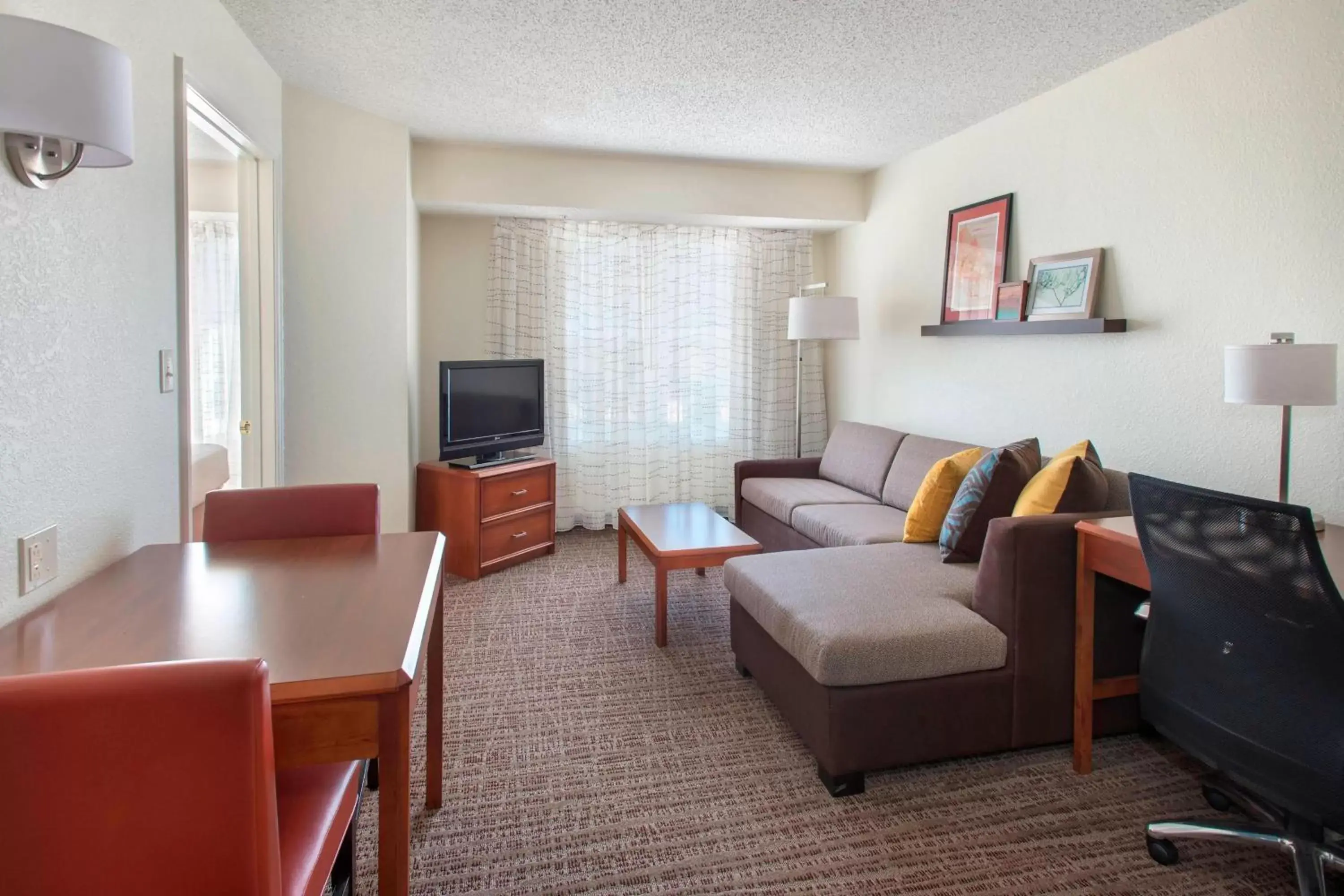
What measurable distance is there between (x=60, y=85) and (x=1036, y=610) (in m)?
2.57

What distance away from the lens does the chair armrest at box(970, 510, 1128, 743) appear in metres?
2.22

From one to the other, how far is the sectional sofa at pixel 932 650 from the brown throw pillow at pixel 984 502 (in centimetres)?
14

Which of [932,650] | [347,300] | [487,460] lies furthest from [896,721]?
[347,300]

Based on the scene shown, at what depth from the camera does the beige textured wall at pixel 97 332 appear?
142 cm

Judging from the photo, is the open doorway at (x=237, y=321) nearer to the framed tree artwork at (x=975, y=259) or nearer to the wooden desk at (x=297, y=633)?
the wooden desk at (x=297, y=633)

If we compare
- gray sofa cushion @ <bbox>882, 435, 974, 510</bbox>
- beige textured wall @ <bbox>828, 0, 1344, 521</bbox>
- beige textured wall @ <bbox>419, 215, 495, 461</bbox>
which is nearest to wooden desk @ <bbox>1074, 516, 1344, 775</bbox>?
beige textured wall @ <bbox>828, 0, 1344, 521</bbox>

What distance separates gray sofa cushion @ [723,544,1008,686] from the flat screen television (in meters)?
2.09

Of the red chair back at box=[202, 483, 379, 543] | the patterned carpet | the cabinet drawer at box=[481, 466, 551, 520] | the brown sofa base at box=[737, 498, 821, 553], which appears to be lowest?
the patterned carpet

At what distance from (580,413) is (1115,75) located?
351 cm

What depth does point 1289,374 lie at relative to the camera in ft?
6.64

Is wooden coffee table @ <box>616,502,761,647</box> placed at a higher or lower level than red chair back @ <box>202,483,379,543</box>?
lower

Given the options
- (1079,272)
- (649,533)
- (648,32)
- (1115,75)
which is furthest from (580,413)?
(1115,75)

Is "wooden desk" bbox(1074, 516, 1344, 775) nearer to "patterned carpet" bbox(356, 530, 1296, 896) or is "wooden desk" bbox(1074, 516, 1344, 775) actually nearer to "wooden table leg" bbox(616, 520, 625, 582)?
"patterned carpet" bbox(356, 530, 1296, 896)

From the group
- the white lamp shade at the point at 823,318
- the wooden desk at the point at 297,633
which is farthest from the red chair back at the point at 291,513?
the white lamp shade at the point at 823,318
